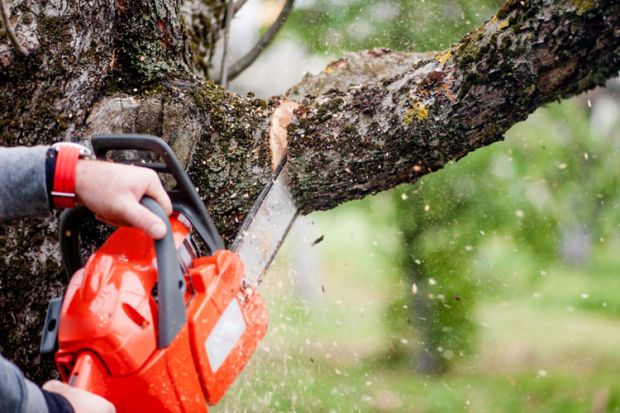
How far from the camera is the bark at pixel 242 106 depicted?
4.89ft

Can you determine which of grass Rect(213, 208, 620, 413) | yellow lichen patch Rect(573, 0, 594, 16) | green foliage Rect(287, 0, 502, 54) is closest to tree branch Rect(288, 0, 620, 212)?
yellow lichen patch Rect(573, 0, 594, 16)

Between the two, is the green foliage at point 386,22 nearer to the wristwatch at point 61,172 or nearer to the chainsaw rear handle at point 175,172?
the chainsaw rear handle at point 175,172

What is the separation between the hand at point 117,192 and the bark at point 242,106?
0.47 m

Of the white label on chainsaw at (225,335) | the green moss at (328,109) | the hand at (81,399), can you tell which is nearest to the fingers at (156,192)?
the white label on chainsaw at (225,335)

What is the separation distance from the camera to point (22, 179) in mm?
1149

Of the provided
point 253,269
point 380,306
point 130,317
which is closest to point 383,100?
point 253,269

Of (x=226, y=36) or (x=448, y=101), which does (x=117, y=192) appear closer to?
(x=448, y=101)

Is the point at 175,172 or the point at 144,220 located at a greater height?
the point at 175,172

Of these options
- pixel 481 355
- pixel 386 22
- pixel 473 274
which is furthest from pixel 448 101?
pixel 481 355

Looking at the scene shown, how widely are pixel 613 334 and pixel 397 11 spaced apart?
514cm

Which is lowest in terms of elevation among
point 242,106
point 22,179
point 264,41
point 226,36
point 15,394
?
point 15,394

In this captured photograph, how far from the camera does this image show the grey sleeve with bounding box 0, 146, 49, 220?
1.14 meters

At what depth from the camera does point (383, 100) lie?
167cm

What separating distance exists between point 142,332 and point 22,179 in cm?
35
